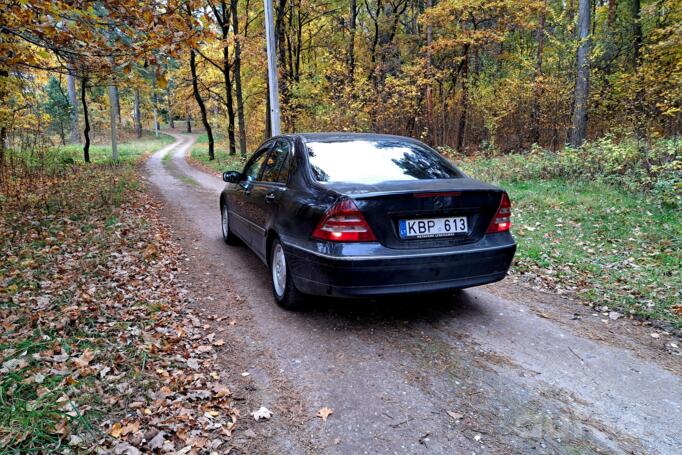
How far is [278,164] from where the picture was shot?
4.64 metres

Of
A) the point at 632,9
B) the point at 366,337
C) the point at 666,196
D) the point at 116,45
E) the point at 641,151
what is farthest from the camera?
the point at 632,9

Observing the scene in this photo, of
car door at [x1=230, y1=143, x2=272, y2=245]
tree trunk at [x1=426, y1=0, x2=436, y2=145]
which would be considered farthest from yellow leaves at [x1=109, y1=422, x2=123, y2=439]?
tree trunk at [x1=426, y1=0, x2=436, y2=145]

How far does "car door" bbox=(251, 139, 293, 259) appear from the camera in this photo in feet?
14.2

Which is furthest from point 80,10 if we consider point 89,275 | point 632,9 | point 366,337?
point 632,9

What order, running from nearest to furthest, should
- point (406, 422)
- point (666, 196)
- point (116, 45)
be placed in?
point (406, 422)
point (116, 45)
point (666, 196)

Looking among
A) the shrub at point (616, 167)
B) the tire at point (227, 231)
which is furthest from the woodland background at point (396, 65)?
the tire at point (227, 231)

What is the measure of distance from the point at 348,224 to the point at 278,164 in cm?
171

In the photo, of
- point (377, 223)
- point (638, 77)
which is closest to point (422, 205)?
point (377, 223)

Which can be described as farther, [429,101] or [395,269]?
[429,101]

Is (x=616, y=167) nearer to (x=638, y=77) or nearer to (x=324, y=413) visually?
(x=638, y=77)

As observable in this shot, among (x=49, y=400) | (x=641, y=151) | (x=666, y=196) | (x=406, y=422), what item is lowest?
(x=406, y=422)

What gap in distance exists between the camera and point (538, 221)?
7254mm

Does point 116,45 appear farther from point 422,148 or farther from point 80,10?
point 422,148

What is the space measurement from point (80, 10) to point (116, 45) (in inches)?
33.7
